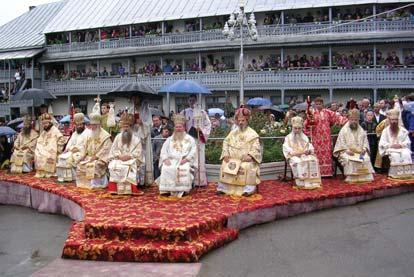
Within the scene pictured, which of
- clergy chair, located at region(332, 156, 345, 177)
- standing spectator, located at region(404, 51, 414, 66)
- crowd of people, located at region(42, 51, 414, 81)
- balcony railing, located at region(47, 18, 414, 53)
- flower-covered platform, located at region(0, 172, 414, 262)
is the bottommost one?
flower-covered platform, located at region(0, 172, 414, 262)

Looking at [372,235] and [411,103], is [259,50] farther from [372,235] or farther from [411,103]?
[372,235]

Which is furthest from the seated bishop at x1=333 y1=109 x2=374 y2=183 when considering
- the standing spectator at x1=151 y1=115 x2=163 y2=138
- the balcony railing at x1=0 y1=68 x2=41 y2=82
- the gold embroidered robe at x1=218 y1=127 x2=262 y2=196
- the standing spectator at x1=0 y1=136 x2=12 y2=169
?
the balcony railing at x1=0 y1=68 x2=41 y2=82

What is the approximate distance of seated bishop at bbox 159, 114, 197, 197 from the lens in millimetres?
9594

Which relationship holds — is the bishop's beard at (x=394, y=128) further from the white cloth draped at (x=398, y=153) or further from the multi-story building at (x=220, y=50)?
the multi-story building at (x=220, y=50)

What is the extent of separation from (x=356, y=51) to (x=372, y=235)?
24.0 meters

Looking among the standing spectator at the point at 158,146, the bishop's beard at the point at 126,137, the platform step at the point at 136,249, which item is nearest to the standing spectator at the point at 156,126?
the standing spectator at the point at 158,146

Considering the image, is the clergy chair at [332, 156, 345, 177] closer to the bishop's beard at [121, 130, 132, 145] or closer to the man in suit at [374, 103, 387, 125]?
the man in suit at [374, 103, 387, 125]

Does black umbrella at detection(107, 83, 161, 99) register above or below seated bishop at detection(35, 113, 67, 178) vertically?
above

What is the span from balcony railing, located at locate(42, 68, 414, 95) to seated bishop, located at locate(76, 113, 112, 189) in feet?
65.7

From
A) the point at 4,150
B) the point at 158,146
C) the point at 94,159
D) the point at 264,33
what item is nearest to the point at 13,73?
the point at 264,33

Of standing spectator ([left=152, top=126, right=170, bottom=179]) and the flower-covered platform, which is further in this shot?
standing spectator ([left=152, top=126, right=170, bottom=179])

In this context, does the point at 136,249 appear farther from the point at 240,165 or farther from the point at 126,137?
the point at 126,137

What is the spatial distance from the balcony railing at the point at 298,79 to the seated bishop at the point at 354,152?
56.2ft

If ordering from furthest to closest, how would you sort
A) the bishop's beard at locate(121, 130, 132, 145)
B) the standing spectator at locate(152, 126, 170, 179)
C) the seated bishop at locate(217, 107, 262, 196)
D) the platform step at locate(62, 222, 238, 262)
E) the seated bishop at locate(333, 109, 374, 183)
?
the standing spectator at locate(152, 126, 170, 179), the seated bishop at locate(333, 109, 374, 183), the bishop's beard at locate(121, 130, 132, 145), the seated bishop at locate(217, 107, 262, 196), the platform step at locate(62, 222, 238, 262)
